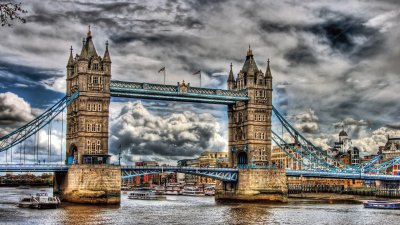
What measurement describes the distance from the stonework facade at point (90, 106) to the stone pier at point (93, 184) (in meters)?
2.54

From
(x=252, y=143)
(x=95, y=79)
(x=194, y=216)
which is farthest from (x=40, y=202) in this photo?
(x=252, y=143)

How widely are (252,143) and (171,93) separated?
735 inches

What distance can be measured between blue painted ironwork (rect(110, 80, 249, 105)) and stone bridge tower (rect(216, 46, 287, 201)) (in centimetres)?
291

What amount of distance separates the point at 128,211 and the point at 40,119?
24356mm

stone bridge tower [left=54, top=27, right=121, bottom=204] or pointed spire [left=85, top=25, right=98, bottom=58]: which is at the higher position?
pointed spire [left=85, top=25, right=98, bottom=58]

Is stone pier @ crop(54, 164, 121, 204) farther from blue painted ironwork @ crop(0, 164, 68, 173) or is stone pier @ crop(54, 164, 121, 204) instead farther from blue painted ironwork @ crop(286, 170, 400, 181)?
blue painted ironwork @ crop(286, 170, 400, 181)

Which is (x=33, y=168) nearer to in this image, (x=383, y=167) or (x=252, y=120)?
(x=252, y=120)

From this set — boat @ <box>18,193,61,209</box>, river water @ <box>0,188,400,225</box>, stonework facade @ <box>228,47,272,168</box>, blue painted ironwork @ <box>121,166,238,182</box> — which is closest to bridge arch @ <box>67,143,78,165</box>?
blue painted ironwork @ <box>121,166,238,182</box>

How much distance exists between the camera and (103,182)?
96125 mm

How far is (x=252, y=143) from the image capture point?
114562 millimetres

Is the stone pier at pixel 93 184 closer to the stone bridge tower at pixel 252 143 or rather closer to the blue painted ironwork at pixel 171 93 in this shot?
the blue painted ironwork at pixel 171 93

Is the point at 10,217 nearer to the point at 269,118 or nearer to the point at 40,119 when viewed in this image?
the point at 40,119

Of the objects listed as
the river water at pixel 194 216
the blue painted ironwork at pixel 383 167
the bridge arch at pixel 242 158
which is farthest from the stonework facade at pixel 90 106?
the blue painted ironwork at pixel 383 167

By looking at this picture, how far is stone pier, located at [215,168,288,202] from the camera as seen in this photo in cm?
11106
